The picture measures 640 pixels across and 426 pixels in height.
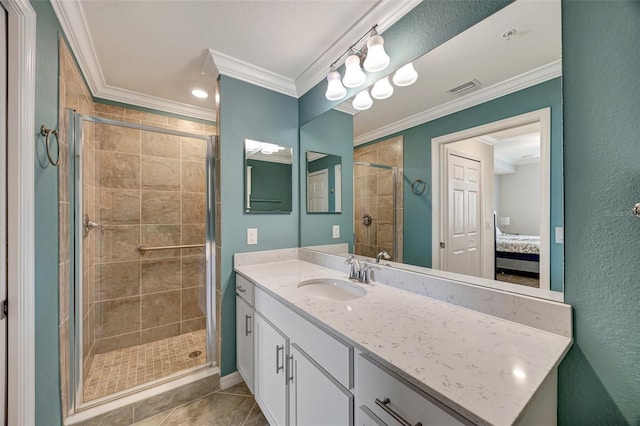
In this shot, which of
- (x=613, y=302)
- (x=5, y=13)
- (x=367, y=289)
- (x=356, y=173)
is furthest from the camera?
(x=356, y=173)

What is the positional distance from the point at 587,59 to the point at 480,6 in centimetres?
47

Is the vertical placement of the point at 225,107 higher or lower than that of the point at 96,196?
higher

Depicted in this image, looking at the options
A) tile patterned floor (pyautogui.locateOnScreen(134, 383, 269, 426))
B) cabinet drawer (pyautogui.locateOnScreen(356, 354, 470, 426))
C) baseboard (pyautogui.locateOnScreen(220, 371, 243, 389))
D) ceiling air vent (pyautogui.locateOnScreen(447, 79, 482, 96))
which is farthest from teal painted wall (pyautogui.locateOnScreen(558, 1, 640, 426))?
baseboard (pyautogui.locateOnScreen(220, 371, 243, 389))

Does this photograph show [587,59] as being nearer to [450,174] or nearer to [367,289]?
[450,174]

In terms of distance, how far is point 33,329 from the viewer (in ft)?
3.34

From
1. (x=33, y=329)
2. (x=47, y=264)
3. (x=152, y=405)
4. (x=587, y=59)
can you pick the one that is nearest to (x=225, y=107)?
(x=47, y=264)

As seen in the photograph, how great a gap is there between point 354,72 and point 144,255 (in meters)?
A: 2.41

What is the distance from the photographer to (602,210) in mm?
729

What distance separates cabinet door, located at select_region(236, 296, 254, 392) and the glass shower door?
26 centimetres

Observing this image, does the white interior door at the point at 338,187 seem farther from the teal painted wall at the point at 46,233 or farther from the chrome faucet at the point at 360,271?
the teal painted wall at the point at 46,233

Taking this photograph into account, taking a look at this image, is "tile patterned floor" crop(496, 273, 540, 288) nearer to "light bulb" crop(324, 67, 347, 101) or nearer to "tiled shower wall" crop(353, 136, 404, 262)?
"tiled shower wall" crop(353, 136, 404, 262)

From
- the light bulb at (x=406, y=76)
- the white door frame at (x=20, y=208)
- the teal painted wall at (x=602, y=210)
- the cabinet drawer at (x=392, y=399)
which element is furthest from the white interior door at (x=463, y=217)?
the white door frame at (x=20, y=208)

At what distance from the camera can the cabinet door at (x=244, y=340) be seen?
1.56m

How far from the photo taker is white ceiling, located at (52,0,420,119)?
130 centimetres
